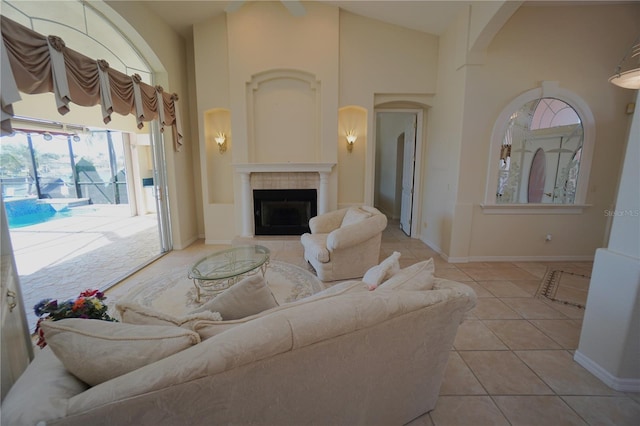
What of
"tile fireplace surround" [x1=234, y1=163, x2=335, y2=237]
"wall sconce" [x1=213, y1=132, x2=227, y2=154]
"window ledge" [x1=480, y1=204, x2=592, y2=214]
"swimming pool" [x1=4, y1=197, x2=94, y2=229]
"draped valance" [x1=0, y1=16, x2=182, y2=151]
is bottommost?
"swimming pool" [x1=4, y1=197, x2=94, y2=229]

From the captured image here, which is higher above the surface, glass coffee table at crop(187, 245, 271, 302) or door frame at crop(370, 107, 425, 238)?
door frame at crop(370, 107, 425, 238)

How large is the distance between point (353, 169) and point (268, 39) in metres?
2.53

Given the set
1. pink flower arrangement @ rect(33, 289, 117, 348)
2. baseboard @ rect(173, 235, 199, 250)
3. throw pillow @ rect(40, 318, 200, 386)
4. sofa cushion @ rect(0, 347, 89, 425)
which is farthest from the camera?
baseboard @ rect(173, 235, 199, 250)

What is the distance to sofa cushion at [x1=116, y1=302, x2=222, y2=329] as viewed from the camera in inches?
44.5

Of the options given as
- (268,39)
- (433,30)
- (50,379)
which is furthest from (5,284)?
(433,30)

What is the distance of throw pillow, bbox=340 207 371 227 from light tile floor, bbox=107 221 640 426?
1499mm

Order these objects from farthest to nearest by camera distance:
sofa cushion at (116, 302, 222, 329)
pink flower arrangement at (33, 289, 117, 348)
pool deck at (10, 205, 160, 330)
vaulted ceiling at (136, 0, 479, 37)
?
vaulted ceiling at (136, 0, 479, 37), pool deck at (10, 205, 160, 330), pink flower arrangement at (33, 289, 117, 348), sofa cushion at (116, 302, 222, 329)

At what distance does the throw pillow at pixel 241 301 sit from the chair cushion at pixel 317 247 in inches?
74.0

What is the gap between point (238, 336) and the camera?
0.95 metres

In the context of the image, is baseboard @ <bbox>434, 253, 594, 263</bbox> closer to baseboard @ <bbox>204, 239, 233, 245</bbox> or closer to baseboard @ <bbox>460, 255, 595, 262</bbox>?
baseboard @ <bbox>460, 255, 595, 262</bbox>

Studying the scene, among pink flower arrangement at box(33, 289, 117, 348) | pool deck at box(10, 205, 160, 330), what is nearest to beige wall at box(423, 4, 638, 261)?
pink flower arrangement at box(33, 289, 117, 348)

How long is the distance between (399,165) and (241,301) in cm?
616

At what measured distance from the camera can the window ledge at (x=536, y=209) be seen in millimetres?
3900

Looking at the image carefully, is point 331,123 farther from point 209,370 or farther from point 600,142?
point 209,370
